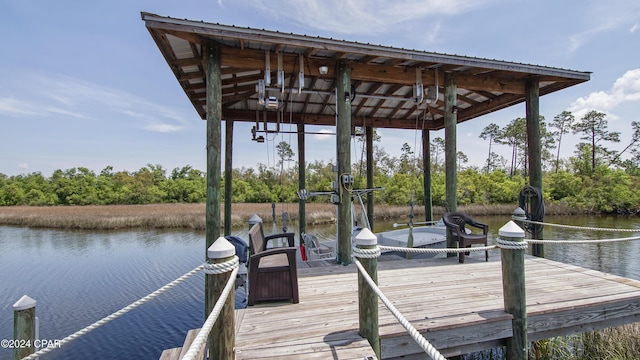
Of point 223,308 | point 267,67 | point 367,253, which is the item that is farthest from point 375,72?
point 223,308

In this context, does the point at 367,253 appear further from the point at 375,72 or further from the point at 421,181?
the point at 421,181

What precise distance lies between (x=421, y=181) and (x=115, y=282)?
23217 millimetres

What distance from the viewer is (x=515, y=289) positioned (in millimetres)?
2295

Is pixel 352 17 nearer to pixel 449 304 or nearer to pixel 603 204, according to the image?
pixel 449 304

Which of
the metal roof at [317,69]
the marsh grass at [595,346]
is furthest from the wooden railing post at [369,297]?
the marsh grass at [595,346]

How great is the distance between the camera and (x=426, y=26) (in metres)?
6.04

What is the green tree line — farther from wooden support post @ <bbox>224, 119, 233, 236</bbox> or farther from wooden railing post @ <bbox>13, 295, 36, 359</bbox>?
wooden railing post @ <bbox>13, 295, 36, 359</bbox>

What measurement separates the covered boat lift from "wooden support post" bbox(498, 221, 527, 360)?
89.2 inches

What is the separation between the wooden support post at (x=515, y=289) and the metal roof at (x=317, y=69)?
3.03 metres

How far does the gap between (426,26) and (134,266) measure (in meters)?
9.73

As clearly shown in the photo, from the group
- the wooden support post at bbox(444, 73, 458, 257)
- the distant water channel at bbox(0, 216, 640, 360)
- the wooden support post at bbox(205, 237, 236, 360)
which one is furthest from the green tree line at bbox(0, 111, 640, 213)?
the wooden support post at bbox(205, 237, 236, 360)

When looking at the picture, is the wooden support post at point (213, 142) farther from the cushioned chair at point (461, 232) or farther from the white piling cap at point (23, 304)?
the cushioned chair at point (461, 232)

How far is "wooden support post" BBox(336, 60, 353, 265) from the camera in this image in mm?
4371

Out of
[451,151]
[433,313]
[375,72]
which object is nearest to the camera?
[433,313]
